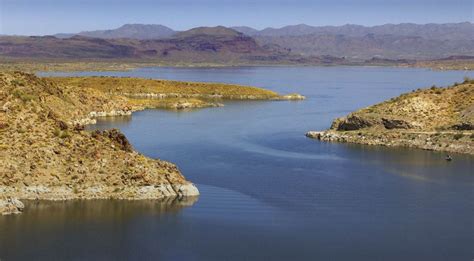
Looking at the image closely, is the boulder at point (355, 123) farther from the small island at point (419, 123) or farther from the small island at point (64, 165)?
the small island at point (64, 165)

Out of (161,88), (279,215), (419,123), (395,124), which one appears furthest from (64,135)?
(161,88)

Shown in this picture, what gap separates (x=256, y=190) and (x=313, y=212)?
6.55 meters

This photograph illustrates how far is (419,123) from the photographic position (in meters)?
75.7

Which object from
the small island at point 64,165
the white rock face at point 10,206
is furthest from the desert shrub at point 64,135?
the white rock face at point 10,206

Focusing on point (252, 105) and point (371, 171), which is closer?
point (371, 171)

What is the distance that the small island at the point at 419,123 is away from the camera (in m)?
69.2

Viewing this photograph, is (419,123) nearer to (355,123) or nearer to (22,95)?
(355,123)

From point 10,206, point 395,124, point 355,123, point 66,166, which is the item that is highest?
point 66,166

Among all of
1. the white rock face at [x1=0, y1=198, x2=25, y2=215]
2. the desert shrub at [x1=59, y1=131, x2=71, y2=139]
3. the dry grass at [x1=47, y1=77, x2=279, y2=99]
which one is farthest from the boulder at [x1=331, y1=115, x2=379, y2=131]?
the dry grass at [x1=47, y1=77, x2=279, y2=99]

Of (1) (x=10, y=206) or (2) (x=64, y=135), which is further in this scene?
(2) (x=64, y=135)

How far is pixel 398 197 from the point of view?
4538 centimetres

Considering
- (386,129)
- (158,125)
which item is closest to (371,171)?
(386,129)

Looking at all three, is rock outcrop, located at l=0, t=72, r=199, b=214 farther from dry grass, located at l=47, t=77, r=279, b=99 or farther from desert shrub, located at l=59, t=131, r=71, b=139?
dry grass, located at l=47, t=77, r=279, b=99

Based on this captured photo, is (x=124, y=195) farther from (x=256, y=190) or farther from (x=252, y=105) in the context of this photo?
(x=252, y=105)
